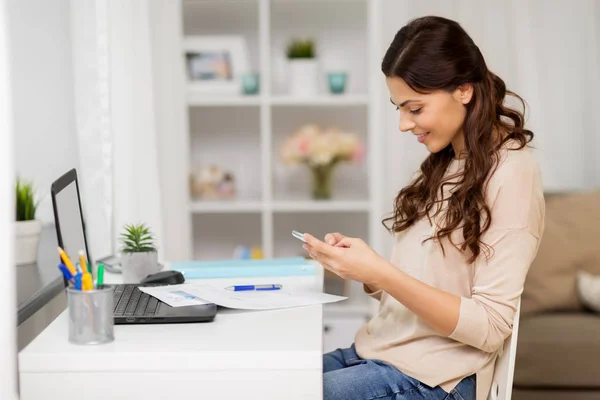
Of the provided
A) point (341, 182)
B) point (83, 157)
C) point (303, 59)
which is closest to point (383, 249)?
point (341, 182)

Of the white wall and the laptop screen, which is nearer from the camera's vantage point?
the laptop screen

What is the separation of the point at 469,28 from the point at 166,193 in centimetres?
142

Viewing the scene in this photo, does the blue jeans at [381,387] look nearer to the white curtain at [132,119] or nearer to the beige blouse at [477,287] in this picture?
the beige blouse at [477,287]

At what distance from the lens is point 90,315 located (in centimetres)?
115

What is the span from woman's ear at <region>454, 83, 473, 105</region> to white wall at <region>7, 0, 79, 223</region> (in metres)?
1.06

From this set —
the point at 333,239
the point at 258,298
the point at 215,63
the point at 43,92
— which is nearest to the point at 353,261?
the point at 333,239

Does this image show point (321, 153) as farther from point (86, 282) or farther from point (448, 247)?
point (86, 282)

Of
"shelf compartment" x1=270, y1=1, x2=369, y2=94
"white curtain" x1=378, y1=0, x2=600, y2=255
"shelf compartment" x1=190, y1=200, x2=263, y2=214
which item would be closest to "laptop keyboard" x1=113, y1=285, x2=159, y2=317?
"white curtain" x1=378, y1=0, x2=600, y2=255

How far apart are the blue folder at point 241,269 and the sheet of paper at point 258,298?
0.39 feet

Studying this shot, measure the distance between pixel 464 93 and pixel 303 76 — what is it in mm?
1935

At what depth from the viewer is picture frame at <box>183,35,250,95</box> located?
133 inches

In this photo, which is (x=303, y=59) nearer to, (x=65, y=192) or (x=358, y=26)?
(x=358, y=26)

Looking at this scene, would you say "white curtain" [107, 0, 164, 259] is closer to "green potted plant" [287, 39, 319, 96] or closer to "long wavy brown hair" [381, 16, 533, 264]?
"long wavy brown hair" [381, 16, 533, 264]

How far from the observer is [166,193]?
10.8 ft
